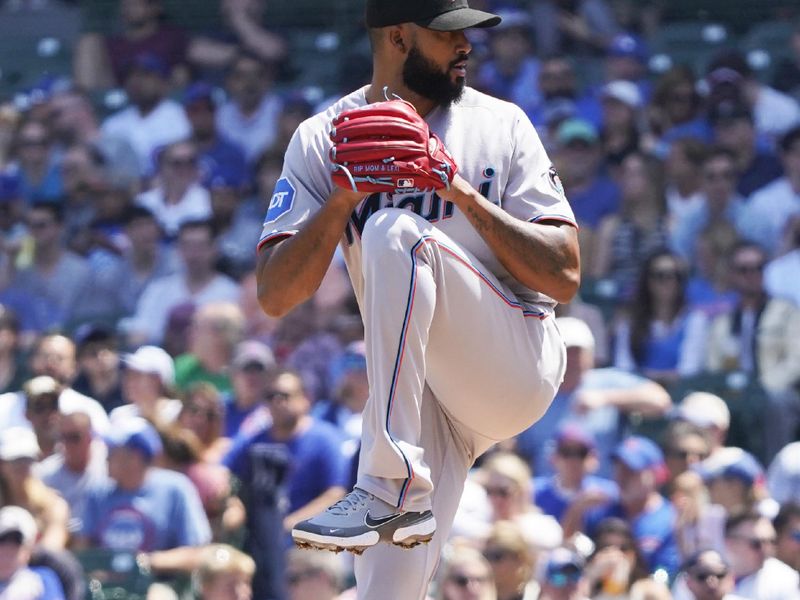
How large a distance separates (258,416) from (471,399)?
12.1 feet

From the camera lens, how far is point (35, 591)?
6.57 metres

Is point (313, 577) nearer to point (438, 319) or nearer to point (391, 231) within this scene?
point (438, 319)

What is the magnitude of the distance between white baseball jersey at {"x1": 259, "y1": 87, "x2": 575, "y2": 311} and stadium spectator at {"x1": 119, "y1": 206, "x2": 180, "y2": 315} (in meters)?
5.37

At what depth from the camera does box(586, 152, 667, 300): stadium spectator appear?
8.72 meters

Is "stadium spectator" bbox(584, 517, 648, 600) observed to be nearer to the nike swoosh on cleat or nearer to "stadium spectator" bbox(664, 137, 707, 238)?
the nike swoosh on cleat

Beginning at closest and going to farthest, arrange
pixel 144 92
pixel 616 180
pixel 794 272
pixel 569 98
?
pixel 794 272 < pixel 616 180 < pixel 569 98 < pixel 144 92

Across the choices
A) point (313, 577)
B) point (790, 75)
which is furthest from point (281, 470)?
point (790, 75)

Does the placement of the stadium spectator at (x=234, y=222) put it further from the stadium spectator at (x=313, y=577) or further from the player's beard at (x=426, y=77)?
the player's beard at (x=426, y=77)

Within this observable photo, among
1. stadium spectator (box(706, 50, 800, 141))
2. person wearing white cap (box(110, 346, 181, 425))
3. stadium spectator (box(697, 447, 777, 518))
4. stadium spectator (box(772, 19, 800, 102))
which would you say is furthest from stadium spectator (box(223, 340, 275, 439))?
stadium spectator (box(772, 19, 800, 102))

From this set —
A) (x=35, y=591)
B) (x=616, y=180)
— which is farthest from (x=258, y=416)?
(x=616, y=180)

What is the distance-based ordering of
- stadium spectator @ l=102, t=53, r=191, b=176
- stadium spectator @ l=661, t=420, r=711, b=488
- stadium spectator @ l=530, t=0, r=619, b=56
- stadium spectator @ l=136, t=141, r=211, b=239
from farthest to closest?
stadium spectator @ l=530, t=0, r=619, b=56, stadium spectator @ l=102, t=53, r=191, b=176, stadium spectator @ l=136, t=141, r=211, b=239, stadium spectator @ l=661, t=420, r=711, b=488

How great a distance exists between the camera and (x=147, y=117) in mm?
10938

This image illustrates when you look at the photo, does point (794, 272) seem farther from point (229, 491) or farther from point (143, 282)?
point (143, 282)

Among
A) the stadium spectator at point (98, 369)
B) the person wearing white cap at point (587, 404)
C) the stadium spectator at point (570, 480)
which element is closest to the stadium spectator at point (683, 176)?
the person wearing white cap at point (587, 404)
